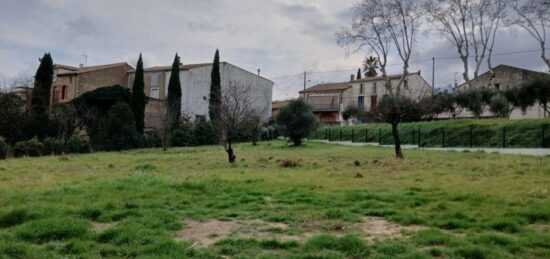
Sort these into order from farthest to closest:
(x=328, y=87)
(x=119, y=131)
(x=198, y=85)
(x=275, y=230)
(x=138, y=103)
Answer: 1. (x=328, y=87)
2. (x=198, y=85)
3. (x=138, y=103)
4. (x=119, y=131)
5. (x=275, y=230)

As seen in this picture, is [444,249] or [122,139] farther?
[122,139]

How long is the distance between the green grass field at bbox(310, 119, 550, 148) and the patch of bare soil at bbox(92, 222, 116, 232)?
23208mm

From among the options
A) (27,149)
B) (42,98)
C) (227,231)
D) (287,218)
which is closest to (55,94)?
(42,98)

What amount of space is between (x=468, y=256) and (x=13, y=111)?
118ft

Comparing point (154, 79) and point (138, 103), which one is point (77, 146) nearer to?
point (138, 103)

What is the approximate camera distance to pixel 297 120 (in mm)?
30703

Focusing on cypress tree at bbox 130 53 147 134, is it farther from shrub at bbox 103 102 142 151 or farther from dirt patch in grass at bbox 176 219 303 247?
dirt patch in grass at bbox 176 219 303 247

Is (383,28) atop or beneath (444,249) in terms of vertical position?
atop

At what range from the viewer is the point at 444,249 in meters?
4.70

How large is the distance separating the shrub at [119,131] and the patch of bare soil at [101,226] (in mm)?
28115

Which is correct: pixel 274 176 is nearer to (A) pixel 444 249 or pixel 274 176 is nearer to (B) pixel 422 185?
(B) pixel 422 185

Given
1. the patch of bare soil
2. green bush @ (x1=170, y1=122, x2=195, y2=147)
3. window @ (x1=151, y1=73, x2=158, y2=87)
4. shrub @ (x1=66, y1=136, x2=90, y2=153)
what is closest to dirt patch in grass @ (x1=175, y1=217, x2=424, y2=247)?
the patch of bare soil

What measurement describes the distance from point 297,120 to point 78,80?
84.3ft

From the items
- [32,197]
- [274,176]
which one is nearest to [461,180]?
[274,176]
